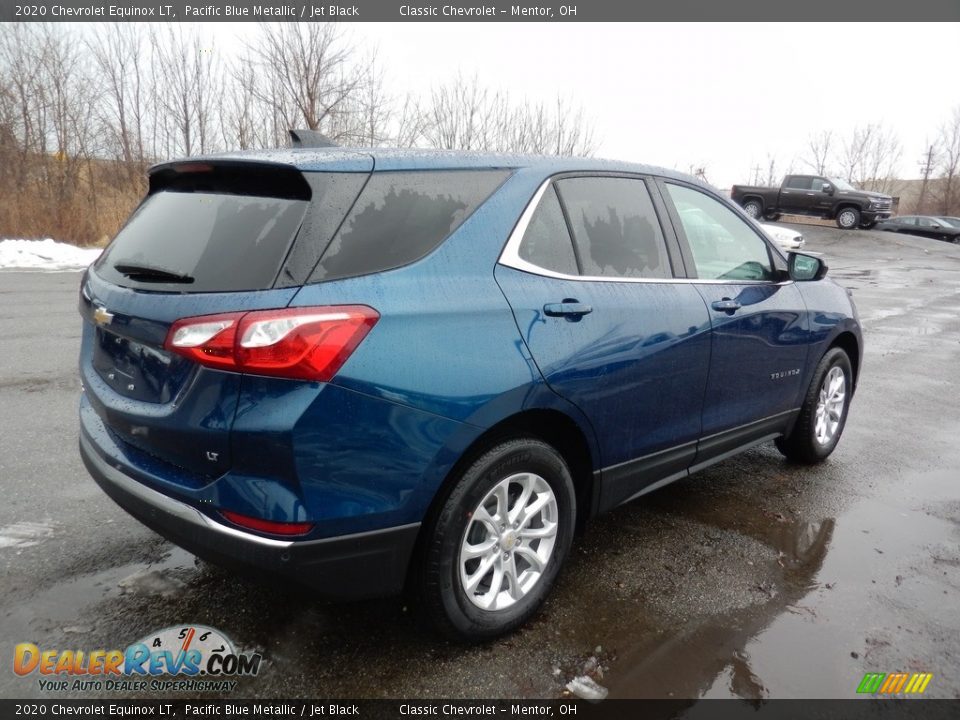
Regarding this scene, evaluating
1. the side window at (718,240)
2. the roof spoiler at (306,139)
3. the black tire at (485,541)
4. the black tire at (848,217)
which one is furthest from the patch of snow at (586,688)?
the black tire at (848,217)

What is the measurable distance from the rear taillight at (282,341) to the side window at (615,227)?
1195 mm

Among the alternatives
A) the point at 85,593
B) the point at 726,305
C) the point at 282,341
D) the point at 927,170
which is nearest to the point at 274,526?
the point at 282,341

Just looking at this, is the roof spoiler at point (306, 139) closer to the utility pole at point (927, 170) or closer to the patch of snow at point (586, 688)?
the patch of snow at point (586, 688)

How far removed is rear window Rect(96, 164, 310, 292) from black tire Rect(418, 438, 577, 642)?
97 cm

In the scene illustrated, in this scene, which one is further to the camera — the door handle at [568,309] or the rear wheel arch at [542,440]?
the door handle at [568,309]

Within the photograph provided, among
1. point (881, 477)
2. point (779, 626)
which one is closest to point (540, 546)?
point (779, 626)

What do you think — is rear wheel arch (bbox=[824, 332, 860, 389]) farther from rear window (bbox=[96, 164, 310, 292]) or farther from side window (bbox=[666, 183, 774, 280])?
rear window (bbox=[96, 164, 310, 292])

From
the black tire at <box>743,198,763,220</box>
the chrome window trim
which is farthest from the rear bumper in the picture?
the black tire at <box>743,198,763,220</box>

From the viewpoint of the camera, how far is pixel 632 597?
2.91 metres

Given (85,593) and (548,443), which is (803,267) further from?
(85,593)

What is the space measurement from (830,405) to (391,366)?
12.3 feet

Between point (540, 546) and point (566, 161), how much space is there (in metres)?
1.68

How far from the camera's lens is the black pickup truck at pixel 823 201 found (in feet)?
96.1

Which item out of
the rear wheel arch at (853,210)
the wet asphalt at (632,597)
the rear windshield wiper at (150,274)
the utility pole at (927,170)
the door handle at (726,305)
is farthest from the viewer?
the utility pole at (927,170)
